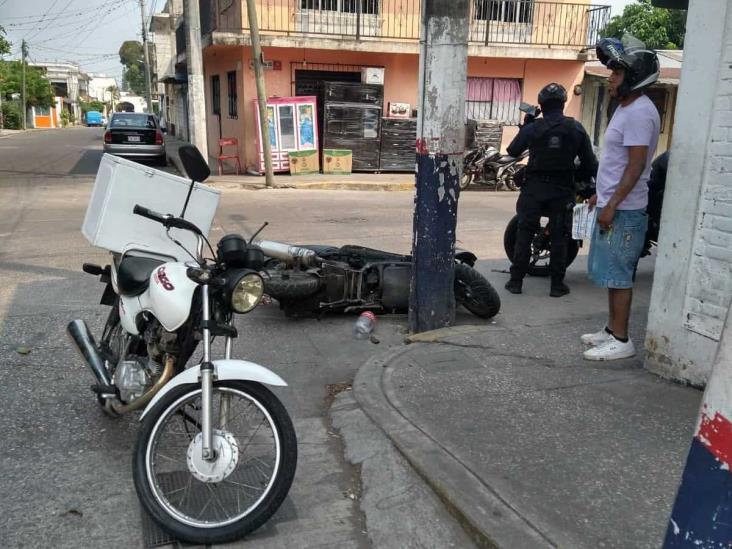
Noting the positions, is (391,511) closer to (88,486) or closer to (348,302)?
(88,486)

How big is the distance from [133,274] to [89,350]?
0.68 meters

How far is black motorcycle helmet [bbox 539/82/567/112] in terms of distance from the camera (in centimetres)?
590

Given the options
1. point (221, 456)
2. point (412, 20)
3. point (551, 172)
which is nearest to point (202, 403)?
point (221, 456)

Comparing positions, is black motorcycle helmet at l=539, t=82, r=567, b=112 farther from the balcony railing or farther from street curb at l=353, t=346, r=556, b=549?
the balcony railing

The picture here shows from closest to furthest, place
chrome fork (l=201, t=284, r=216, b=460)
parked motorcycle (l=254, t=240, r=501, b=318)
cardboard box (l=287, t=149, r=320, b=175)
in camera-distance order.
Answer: chrome fork (l=201, t=284, r=216, b=460) → parked motorcycle (l=254, t=240, r=501, b=318) → cardboard box (l=287, t=149, r=320, b=175)

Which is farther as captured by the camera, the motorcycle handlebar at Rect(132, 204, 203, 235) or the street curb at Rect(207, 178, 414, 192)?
the street curb at Rect(207, 178, 414, 192)

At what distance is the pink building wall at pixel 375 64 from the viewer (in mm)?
17172

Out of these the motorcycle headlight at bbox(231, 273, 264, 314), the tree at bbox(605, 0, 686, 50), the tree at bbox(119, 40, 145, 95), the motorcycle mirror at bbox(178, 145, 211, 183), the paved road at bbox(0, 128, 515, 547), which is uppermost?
the tree at bbox(119, 40, 145, 95)

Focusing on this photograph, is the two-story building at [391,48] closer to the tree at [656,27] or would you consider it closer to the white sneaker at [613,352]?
the tree at [656,27]

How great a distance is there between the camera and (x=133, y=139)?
18.2m

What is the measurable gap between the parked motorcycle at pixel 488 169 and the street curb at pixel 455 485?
12.2 meters

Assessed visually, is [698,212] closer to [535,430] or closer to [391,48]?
[535,430]

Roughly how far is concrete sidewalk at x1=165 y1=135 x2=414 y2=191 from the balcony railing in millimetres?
3655

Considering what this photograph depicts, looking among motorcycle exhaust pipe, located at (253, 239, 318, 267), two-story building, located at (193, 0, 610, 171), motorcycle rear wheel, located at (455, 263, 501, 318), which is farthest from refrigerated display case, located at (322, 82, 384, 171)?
motorcycle rear wheel, located at (455, 263, 501, 318)
